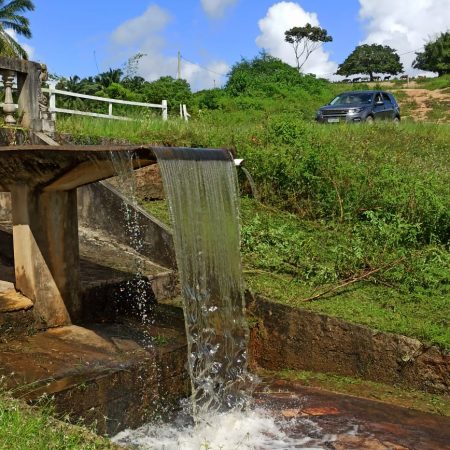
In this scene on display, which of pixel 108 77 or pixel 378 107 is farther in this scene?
pixel 108 77

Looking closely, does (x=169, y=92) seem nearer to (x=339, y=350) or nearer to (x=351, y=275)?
(x=351, y=275)

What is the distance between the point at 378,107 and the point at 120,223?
46.6ft

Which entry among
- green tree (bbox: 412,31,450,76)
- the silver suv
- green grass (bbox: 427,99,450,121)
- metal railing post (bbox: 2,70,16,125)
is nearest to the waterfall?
metal railing post (bbox: 2,70,16,125)

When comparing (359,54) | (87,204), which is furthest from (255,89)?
(359,54)

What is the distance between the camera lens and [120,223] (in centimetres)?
834

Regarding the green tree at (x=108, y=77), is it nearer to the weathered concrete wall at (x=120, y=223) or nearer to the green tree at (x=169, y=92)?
the green tree at (x=169, y=92)

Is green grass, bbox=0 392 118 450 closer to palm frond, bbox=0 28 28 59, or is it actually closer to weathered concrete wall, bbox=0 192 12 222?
weathered concrete wall, bbox=0 192 12 222

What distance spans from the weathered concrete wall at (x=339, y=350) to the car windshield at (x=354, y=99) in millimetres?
14907

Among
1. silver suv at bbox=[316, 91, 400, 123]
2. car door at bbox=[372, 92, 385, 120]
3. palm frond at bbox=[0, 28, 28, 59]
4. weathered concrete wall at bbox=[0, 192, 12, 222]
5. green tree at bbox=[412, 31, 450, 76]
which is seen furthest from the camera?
green tree at bbox=[412, 31, 450, 76]

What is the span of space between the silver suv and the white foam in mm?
14769

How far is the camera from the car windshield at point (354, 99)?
2044 cm

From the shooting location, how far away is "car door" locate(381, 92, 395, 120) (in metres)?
20.7

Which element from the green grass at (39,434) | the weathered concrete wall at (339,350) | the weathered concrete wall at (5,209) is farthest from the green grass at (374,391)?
the weathered concrete wall at (5,209)

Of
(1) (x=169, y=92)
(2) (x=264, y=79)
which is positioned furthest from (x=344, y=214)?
→ (2) (x=264, y=79)
